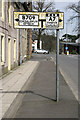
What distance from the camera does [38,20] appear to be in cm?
691

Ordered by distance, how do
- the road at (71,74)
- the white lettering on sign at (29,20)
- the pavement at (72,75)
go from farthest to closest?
the road at (71,74) → the pavement at (72,75) → the white lettering on sign at (29,20)

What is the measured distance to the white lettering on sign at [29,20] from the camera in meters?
6.89

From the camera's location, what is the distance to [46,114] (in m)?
5.99

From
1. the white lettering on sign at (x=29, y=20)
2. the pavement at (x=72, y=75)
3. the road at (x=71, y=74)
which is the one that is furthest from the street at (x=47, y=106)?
the white lettering on sign at (x=29, y=20)

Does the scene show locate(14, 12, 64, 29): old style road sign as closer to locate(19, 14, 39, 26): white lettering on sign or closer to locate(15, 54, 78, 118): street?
locate(19, 14, 39, 26): white lettering on sign

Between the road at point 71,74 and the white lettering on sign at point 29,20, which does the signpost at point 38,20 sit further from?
the road at point 71,74

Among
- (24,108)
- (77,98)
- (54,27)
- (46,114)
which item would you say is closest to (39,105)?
(24,108)

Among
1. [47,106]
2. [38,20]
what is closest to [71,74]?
[47,106]

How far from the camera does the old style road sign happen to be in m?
6.89

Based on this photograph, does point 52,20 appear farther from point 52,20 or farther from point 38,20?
point 38,20

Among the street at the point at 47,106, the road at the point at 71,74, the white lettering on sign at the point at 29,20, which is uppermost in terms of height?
the white lettering on sign at the point at 29,20

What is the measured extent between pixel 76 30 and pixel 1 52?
27.7 m

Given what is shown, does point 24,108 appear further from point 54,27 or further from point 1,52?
point 1,52

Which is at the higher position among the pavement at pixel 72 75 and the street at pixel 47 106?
the street at pixel 47 106
